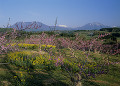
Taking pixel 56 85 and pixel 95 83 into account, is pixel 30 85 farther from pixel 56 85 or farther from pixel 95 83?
pixel 95 83

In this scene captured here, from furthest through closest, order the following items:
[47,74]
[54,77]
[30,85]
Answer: [47,74] → [54,77] → [30,85]

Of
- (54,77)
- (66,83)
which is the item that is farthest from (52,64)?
(66,83)

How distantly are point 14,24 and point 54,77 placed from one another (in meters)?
3.55

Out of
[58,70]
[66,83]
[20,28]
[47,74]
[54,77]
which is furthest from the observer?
[58,70]

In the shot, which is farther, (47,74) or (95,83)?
(47,74)

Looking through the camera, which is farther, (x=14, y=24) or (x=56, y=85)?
(x=56, y=85)

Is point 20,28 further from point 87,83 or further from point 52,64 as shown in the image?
point 87,83

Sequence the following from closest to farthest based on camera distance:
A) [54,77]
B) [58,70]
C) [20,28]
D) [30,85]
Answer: [20,28]
[30,85]
[54,77]
[58,70]

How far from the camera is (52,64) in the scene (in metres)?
7.52

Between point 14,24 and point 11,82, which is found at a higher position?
point 14,24

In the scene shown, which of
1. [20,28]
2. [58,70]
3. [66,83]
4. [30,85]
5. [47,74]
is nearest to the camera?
[20,28]

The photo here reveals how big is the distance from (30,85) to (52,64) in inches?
103

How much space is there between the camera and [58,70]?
730 centimetres

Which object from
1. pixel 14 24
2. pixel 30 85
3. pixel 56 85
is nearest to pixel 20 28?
pixel 14 24
